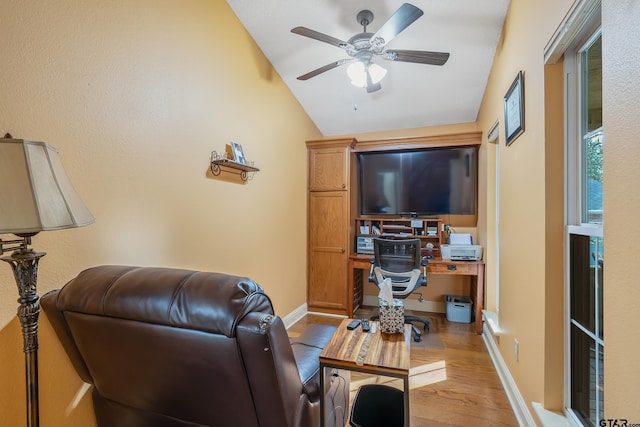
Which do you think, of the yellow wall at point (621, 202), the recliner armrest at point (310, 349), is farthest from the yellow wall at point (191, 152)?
the recliner armrest at point (310, 349)

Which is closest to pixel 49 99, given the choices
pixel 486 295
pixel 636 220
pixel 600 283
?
pixel 636 220

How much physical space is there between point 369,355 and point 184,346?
82 centimetres

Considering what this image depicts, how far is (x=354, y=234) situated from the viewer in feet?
12.6

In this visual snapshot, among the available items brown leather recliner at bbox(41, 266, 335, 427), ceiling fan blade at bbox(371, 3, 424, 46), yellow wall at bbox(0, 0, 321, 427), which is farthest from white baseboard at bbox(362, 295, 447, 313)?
ceiling fan blade at bbox(371, 3, 424, 46)

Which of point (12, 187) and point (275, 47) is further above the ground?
point (275, 47)

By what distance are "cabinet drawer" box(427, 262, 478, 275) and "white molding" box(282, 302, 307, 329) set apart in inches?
62.0

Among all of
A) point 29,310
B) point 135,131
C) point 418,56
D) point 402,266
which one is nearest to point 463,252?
point 402,266

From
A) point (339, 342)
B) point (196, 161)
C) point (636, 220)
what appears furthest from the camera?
point (196, 161)

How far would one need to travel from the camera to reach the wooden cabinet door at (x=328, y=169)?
11.8 feet

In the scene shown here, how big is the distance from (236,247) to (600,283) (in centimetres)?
226

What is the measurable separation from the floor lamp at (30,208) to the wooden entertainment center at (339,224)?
2.84 meters

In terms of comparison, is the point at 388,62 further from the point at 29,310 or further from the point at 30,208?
the point at 29,310

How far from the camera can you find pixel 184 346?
2.87 feet

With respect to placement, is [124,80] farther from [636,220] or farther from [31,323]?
[636,220]
